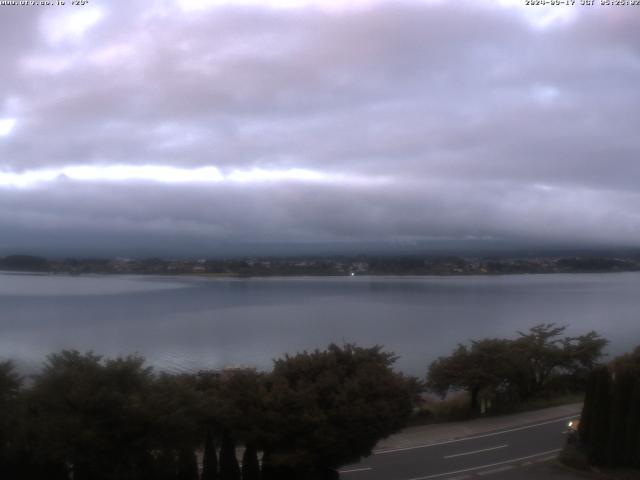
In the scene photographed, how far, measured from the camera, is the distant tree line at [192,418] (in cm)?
1353

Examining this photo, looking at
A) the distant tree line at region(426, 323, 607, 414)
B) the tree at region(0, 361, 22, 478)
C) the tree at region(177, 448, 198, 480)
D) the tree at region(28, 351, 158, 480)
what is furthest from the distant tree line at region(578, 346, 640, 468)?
the tree at region(0, 361, 22, 478)

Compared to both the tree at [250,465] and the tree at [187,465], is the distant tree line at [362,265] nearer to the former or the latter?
the tree at [250,465]

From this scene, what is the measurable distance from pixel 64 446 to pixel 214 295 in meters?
58.5

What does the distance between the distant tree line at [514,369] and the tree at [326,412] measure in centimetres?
1447

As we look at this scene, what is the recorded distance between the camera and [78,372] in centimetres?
1400

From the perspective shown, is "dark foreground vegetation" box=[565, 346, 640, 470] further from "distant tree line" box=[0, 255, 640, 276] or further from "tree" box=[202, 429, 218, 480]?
"distant tree line" box=[0, 255, 640, 276]

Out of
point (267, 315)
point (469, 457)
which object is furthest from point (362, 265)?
point (469, 457)

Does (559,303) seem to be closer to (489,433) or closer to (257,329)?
(257,329)

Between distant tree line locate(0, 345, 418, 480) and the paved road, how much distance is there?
3314mm

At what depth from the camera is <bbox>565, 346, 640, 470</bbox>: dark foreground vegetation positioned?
63.1 feet

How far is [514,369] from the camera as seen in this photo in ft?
104

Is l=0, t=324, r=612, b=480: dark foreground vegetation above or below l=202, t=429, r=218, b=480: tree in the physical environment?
above

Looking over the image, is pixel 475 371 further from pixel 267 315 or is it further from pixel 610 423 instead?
pixel 267 315

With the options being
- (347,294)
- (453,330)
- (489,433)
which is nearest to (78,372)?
(489,433)
